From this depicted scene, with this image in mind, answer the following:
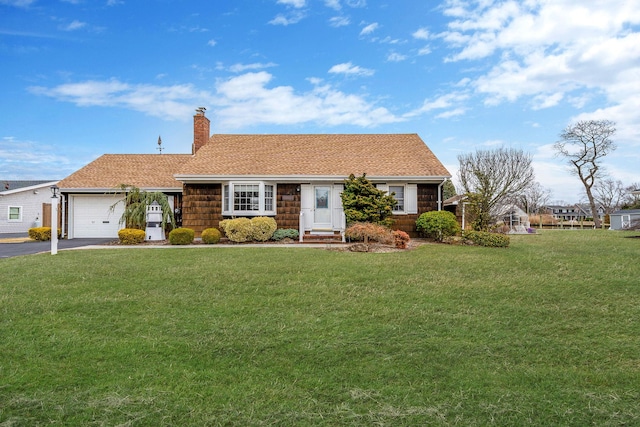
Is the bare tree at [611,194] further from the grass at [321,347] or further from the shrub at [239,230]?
the shrub at [239,230]

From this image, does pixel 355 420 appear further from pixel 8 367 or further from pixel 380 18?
pixel 380 18

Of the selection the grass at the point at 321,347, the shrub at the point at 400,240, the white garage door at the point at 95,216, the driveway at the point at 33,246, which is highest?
the white garage door at the point at 95,216

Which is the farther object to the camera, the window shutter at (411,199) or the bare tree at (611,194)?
the bare tree at (611,194)

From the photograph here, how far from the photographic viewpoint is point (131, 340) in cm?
485

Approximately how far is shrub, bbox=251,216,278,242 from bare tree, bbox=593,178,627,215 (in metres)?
53.8

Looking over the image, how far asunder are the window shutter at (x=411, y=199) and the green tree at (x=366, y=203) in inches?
76.1

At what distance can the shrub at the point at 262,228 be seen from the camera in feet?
49.0

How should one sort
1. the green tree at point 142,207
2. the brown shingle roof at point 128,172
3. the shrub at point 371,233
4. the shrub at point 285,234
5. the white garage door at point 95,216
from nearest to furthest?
the shrub at point 371,233 < the shrub at point 285,234 < the green tree at point 142,207 < the brown shingle roof at point 128,172 < the white garage door at point 95,216

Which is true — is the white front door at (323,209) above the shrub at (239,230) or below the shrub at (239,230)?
above

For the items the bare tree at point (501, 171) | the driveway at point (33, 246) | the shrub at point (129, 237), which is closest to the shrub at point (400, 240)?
the shrub at point (129, 237)

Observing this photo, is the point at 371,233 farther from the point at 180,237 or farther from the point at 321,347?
the point at 321,347

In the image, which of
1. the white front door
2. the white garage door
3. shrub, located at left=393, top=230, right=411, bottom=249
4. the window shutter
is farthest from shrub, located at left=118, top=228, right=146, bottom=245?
the window shutter

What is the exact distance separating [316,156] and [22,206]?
2261 centimetres

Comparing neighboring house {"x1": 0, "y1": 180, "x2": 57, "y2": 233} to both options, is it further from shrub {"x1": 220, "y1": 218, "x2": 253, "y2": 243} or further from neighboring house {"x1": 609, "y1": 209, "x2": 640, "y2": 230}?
neighboring house {"x1": 609, "y1": 209, "x2": 640, "y2": 230}
